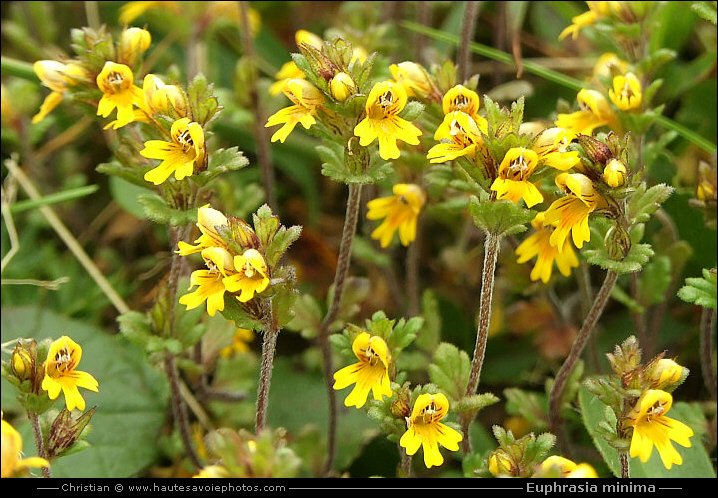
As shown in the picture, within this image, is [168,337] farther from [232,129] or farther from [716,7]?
[716,7]

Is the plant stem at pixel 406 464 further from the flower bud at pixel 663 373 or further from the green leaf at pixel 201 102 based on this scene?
the green leaf at pixel 201 102

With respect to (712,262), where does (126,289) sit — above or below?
below

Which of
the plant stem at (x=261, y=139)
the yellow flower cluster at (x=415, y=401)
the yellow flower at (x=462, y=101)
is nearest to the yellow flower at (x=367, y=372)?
the yellow flower cluster at (x=415, y=401)

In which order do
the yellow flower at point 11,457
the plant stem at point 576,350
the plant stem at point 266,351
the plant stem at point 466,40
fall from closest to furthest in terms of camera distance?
the yellow flower at point 11,457 < the plant stem at point 266,351 < the plant stem at point 576,350 < the plant stem at point 466,40

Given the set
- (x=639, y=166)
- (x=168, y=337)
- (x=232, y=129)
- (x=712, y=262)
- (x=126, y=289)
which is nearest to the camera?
(x=168, y=337)

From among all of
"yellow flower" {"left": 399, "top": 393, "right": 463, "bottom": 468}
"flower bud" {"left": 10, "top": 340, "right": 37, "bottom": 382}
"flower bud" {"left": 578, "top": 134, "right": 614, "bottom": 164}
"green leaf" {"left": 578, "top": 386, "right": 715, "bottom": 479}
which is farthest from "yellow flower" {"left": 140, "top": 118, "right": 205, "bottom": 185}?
"green leaf" {"left": 578, "top": 386, "right": 715, "bottom": 479}

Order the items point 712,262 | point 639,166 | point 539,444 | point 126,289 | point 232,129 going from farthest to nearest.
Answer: point 232,129 → point 126,289 → point 712,262 → point 639,166 → point 539,444

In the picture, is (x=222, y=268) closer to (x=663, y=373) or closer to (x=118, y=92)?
(x=118, y=92)

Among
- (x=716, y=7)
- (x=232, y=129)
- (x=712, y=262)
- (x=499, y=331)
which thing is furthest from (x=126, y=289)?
(x=716, y=7)
